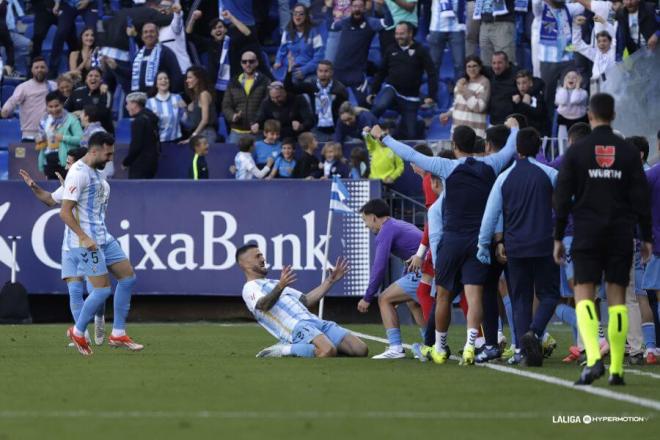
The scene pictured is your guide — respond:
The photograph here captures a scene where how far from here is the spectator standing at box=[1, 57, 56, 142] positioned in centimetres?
2338

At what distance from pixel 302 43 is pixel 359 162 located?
3.45 m

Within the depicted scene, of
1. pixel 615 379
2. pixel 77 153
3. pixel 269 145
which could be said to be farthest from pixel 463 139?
pixel 269 145

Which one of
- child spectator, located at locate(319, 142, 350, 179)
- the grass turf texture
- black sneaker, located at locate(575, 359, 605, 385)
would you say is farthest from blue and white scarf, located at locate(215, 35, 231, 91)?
black sneaker, located at locate(575, 359, 605, 385)

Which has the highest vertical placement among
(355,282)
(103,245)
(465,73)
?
(465,73)

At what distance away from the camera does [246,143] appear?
21.5 m

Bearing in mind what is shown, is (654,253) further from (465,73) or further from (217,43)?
(217,43)

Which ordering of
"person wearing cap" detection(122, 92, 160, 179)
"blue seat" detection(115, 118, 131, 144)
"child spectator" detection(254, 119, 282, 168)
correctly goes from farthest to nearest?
"blue seat" detection(115, 118, 131, 144)
"person wearing cap" detection(122, 92, 160, 179)
"child spectator" detection(254, 119, 282, 168)

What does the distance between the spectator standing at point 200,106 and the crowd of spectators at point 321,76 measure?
0.02 m

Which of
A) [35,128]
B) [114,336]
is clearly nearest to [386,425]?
[114,336]

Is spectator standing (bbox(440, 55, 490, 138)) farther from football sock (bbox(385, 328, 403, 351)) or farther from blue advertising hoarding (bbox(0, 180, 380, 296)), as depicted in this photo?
football sock (bbox(385, 328, 403, 351))

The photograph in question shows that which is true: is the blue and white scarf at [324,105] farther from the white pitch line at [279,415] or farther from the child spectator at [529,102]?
the white pitch line at [279,415]

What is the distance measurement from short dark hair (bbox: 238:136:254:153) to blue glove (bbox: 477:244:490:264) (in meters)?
9.51

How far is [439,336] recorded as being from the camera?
41.9 feet

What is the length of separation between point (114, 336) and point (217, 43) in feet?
33.9
